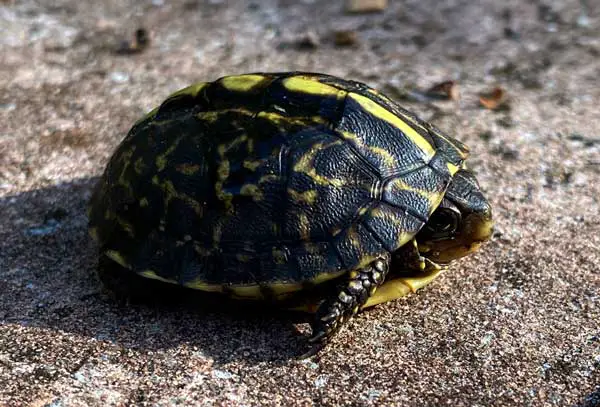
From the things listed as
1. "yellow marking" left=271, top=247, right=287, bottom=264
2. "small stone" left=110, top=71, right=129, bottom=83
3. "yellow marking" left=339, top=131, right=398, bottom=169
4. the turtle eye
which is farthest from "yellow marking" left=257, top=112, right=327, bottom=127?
"small stone" left=110, top=71, right=129, bottom=83

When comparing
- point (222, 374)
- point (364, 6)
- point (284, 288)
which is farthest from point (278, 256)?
point (364, 6)

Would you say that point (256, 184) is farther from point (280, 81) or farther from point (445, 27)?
point (445, 27)

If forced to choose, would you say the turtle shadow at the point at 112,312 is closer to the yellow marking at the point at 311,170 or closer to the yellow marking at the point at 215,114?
the yellow marking at the point at 311,170

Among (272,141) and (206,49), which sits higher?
(272,141)

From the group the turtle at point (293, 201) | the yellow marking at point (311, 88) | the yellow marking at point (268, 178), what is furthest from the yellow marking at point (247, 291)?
the yellow marking at point (311, 88)

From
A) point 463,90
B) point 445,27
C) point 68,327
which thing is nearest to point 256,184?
point 68,327

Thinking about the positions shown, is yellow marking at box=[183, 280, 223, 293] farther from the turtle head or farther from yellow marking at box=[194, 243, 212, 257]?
the turtle head

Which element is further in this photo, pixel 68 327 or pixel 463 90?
pixel 463 90
